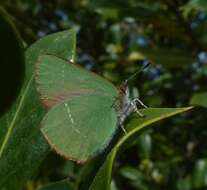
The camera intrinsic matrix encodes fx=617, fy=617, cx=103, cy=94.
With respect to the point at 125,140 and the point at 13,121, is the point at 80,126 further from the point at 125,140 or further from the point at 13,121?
the point at 125,140

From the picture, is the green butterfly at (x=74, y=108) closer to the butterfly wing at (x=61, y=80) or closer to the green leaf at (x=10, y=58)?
the butterfly wing at (x=61, y=80)

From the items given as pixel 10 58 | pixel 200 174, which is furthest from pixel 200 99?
pixel 10 58

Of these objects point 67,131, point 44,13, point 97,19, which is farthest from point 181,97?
point 67,131

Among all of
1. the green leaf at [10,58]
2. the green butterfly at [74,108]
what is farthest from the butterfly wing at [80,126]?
the green leaf at [10,58]

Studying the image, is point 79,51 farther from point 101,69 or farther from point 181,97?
point 181,97

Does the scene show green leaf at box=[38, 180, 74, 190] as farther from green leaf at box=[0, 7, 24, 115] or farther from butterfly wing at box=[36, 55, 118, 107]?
green leaf at box=[0, 7, 24, 115]

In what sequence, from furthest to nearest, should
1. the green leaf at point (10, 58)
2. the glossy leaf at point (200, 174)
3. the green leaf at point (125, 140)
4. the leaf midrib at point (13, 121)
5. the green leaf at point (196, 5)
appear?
the glossy leaf at point (200, 174) → the green leaf at point (196, 5) → the leaf midrib at point (13, 121) → the green leaf at point (125, 140) → the green leaf at point (10, 58)

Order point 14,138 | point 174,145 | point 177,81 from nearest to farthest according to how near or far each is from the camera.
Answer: point 14,138 < point 177,81 < point 174,145
